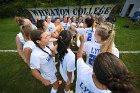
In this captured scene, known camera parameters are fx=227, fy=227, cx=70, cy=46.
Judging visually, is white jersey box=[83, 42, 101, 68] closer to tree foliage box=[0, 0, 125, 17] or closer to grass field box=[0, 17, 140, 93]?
grass field box=[0, 17, 140, 93]

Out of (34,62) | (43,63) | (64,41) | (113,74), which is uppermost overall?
(113,74)

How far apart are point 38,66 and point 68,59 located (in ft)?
2.15

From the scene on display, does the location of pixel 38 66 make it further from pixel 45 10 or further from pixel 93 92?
pixel 45 10

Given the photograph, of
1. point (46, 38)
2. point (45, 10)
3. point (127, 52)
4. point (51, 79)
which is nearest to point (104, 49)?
point (46, 38)

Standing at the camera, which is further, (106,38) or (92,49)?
(92,49)

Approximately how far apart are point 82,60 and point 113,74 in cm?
105

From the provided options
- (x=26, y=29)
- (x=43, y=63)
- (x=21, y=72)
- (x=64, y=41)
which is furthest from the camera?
(x=21, y=72)

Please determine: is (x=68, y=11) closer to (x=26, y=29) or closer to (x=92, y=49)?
(x=26, y=29)

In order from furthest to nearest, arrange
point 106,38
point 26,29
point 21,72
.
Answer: point 21,72, point 26,29, point 106,38

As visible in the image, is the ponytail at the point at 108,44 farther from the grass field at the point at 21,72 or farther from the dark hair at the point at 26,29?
the dark hair at the point at 26,29

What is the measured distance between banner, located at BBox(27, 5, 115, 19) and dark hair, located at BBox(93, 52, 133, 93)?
14656 millimetres

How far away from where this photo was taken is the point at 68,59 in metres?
4.66

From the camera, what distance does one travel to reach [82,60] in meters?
3.18

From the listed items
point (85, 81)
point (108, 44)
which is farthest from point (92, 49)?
point (85, 81)
